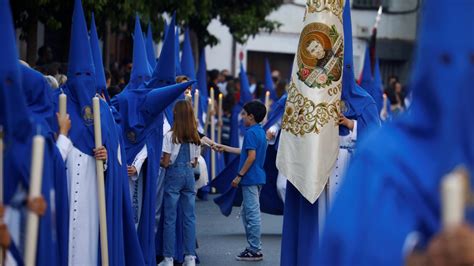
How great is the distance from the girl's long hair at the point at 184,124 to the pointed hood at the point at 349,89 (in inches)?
66.3

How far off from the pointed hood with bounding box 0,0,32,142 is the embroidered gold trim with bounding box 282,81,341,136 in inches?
144

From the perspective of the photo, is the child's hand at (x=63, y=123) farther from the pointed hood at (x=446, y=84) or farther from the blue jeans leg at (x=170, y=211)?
the pointed hood at (x=446, y=84)

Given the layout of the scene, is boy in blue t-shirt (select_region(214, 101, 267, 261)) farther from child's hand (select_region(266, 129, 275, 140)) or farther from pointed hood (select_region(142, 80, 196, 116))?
pointed hood (select_region(142, 80, 196, 116))

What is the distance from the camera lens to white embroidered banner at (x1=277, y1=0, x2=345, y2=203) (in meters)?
8.95

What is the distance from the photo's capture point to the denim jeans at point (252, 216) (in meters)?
11.9

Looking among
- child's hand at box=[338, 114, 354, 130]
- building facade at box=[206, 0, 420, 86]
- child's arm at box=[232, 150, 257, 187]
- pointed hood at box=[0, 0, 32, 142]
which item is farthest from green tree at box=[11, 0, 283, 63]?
building facade at box=[206, 0, 420, 86]

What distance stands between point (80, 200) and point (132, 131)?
1.96 metres

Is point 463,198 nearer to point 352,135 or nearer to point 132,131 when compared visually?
point 352,135

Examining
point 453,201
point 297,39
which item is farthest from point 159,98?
point 297,39

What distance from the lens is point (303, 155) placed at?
8984 millimetres

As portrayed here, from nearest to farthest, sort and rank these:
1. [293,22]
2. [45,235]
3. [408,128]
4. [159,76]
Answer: [408,128]
[45,235]
[159,76]
[293,22]

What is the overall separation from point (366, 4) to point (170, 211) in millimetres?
31711

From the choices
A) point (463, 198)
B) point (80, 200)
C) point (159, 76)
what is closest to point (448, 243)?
point (463, 198)

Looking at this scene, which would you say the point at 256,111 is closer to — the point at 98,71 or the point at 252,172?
the point at 252,172
